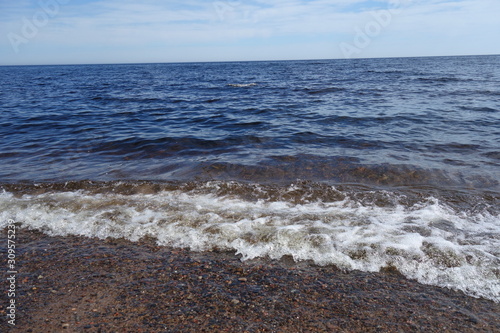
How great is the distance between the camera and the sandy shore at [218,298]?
289 centimetres

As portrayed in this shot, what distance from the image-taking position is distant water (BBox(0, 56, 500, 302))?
421 cm

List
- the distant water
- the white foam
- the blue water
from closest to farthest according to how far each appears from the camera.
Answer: the white foam → the distant water → the blue water

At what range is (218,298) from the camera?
3240 mm

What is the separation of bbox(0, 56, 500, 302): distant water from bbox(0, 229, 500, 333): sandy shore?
0.32 metres

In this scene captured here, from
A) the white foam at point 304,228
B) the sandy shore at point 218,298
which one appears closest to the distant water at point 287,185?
the white foam at point 304,228

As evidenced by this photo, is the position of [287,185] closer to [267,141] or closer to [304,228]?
[304,228]

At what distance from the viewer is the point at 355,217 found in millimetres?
5094

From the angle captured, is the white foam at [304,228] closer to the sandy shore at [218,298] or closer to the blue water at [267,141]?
the sandy shore at [218,298]

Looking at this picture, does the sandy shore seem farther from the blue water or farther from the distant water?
the blue water

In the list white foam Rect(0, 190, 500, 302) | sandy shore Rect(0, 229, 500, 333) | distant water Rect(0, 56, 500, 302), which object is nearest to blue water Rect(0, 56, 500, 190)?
distant water Rect(0, 56, 500, 302)

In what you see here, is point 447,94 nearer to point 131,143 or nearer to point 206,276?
point 131,143

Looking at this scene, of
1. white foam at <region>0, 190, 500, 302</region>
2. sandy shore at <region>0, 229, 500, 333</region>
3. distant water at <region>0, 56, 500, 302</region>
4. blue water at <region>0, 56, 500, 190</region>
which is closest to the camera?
sandy shore at <region>0, 229, 500, 333</region>

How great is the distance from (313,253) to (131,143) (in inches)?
323

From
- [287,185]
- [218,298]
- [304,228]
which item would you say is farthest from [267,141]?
[218,298]
